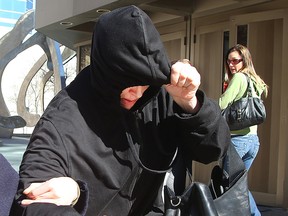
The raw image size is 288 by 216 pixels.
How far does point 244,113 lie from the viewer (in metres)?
3.76

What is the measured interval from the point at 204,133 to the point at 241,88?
272 cm

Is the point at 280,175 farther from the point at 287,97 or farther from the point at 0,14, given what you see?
the point at 0,14

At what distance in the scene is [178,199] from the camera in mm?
1155

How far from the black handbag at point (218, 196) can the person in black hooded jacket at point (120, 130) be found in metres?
0.06

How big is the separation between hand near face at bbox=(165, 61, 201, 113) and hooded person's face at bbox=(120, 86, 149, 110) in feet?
0.26

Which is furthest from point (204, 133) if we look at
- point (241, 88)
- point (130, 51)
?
point (241, 88)

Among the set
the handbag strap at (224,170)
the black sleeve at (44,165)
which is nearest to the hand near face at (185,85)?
the handbag strap at (224,170)

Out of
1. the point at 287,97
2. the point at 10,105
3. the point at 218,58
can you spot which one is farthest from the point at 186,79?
the point at 10,105

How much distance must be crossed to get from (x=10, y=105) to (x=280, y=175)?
900cm

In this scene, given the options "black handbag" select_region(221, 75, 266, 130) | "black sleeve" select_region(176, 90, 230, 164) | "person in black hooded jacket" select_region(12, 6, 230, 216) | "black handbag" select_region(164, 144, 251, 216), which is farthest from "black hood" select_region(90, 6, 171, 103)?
"black handbag" select_region(221, 75, 266, 130)

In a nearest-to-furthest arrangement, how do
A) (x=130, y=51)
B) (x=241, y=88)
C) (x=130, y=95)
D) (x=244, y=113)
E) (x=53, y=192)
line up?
(x=53, y=192) → (x=130, y=51) → (x=130, y=95) → (x=244, y=113) → (x=241, y=88)

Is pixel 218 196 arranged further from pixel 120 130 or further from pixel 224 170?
pixel 120 130

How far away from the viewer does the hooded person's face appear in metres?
1.21

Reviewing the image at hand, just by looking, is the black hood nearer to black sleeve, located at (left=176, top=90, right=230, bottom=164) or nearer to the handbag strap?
black sleeve, located at (left=176, top=90, right=230, bottom=164)
